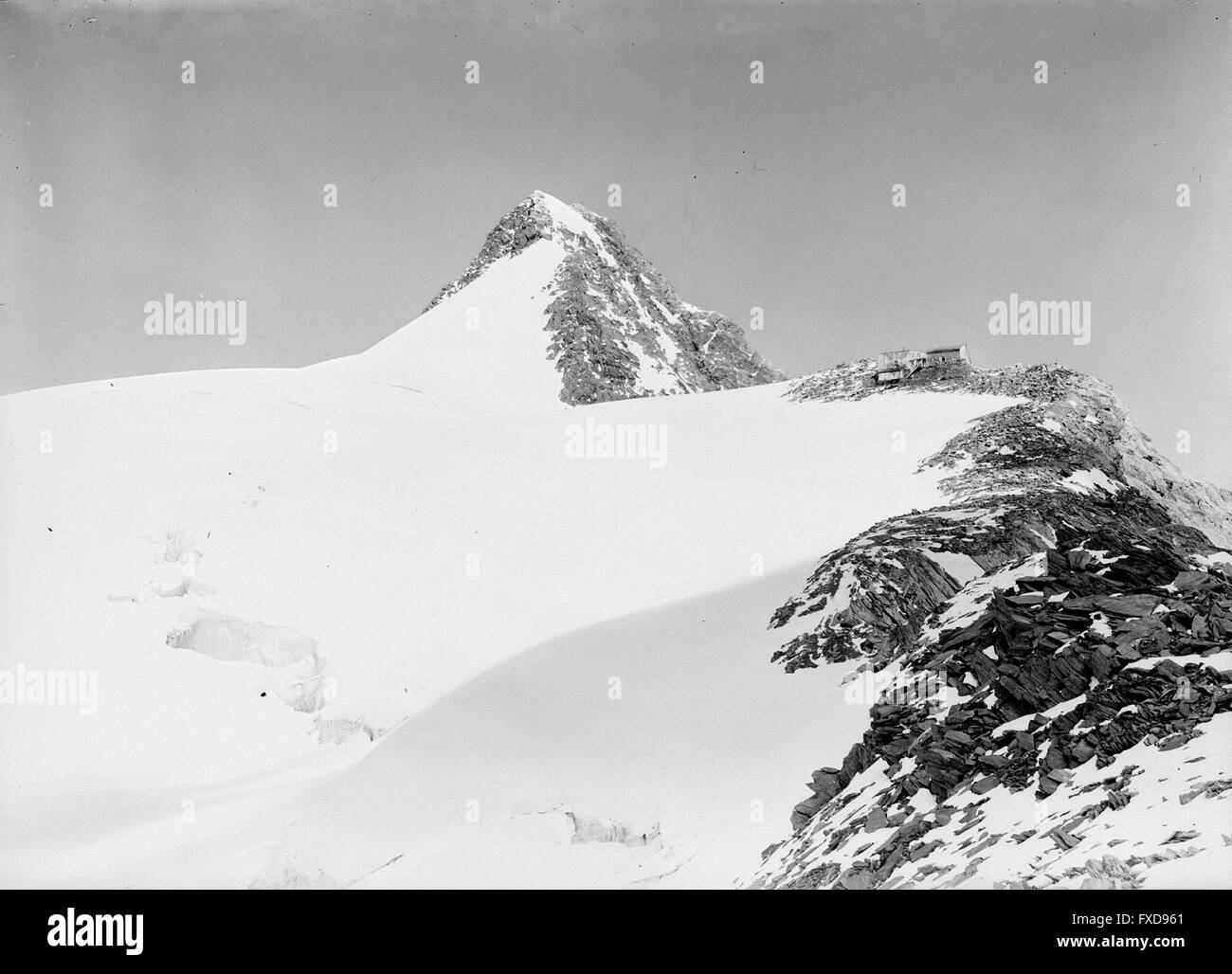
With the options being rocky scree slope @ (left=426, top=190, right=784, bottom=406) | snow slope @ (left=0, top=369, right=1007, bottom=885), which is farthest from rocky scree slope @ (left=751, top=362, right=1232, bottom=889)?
rocky scree slope @ (left=426, top=190, right=784, bottom=406)

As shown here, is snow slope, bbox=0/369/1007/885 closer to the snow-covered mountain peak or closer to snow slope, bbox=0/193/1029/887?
snow slope, bbox=0/193/1029/887

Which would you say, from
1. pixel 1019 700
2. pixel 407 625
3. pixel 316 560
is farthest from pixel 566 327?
pixel 1019 700

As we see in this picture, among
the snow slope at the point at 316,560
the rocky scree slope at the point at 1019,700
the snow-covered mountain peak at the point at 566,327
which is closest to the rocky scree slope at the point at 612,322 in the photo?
the snow-covered mountain peak at the point at 566,327

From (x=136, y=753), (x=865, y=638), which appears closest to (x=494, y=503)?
(x=136, y=753)

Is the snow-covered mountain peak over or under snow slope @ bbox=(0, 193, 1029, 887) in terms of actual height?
over

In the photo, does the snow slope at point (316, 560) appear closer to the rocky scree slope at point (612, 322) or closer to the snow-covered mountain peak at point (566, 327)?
the snow-covered mountain peak at point (566, 327)

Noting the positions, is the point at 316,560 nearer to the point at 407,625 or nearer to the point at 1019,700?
the point at 407,625
